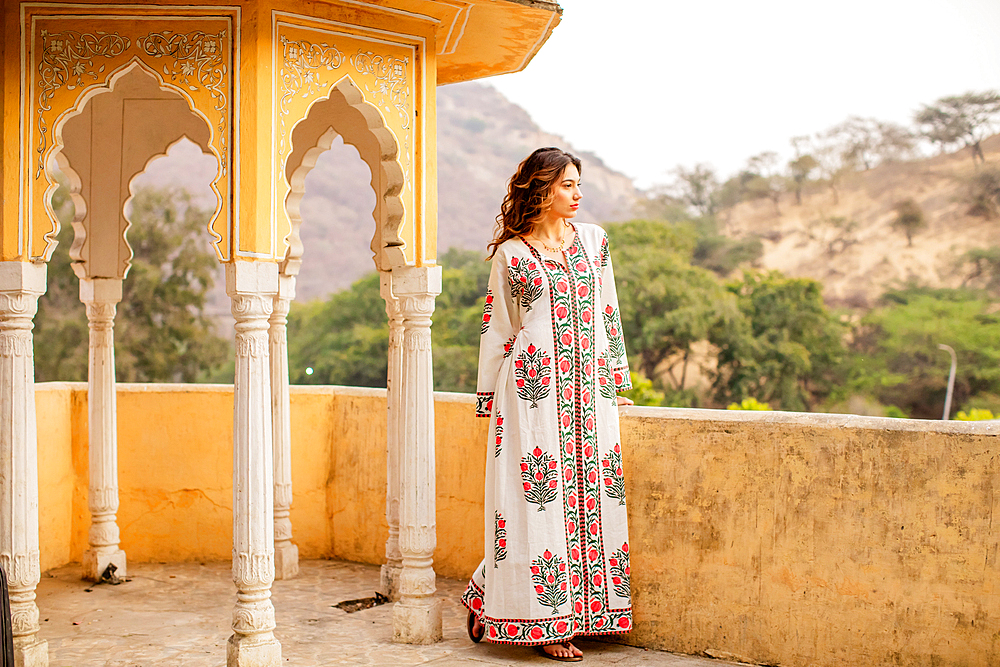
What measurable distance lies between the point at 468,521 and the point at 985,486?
104 inches

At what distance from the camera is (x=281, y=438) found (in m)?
5.52

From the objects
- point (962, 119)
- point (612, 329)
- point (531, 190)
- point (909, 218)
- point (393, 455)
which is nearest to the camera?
point (531, 190)

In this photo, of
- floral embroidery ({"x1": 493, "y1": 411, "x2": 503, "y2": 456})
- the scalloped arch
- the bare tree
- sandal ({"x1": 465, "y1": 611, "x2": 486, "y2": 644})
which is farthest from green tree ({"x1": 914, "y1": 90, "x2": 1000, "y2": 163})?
sandal ({"x1": 465, "y1": 611, "x2": 486, "y2": 644})

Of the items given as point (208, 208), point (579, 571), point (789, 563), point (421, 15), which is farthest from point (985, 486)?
point (208, 208)

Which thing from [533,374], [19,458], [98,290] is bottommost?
[19,458]

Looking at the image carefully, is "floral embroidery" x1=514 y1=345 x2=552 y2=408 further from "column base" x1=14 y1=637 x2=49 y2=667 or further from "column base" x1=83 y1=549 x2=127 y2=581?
"column base" x1=83 y1=549 x2=127 y2=581

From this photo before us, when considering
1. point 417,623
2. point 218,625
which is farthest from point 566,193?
point 218,625

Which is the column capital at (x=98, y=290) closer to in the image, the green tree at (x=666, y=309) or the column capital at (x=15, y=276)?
the column capital at (x=15, y=276)

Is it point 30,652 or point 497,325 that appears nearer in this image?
point 30,652

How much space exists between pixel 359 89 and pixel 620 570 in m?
2.33

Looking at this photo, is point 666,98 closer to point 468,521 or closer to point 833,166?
point 833,166

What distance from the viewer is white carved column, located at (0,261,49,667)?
12.5ft

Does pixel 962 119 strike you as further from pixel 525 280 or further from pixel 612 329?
pixel 525 280

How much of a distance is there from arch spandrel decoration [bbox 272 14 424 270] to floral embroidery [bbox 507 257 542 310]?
1.62 feet
